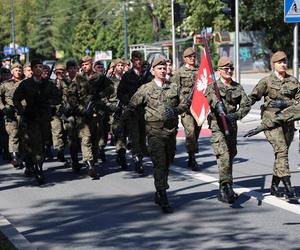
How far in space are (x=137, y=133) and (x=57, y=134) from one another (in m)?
2.08

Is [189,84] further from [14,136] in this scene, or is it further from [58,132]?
[14,136]

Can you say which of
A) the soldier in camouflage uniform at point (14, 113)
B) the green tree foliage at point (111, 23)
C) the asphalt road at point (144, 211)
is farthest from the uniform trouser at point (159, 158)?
the green tree foliage at point (111, 23)

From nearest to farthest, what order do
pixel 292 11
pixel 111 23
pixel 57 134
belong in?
pixel 292 11 → pixel 57 134 → pixel 111 23

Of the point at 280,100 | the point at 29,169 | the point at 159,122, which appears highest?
the point at 280,100

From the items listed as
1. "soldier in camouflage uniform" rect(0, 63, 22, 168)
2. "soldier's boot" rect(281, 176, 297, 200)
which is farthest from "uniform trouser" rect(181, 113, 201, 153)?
"soldier in camouflage uniform" rect(0, 63, 22, 168)

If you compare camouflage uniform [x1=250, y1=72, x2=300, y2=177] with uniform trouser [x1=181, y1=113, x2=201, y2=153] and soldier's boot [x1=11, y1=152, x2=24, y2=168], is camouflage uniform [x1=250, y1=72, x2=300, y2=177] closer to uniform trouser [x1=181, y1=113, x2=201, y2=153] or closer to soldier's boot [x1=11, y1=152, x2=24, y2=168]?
uniform trouser [x1=181, y1=113, x2=201, y2=153]

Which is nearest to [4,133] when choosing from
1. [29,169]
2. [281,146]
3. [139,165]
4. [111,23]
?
[29,169]

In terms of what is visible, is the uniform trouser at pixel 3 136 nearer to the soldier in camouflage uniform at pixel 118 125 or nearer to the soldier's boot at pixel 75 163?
the soldier in camouflage uniform at pixel 118 125

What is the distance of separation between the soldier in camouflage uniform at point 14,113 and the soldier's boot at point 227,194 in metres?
4.67

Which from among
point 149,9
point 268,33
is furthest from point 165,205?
point 149,9

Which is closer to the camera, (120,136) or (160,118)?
(160,118)

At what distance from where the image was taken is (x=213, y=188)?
29.6 ft

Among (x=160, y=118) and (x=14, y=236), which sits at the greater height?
(x=160, y=118)

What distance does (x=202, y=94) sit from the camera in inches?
317
